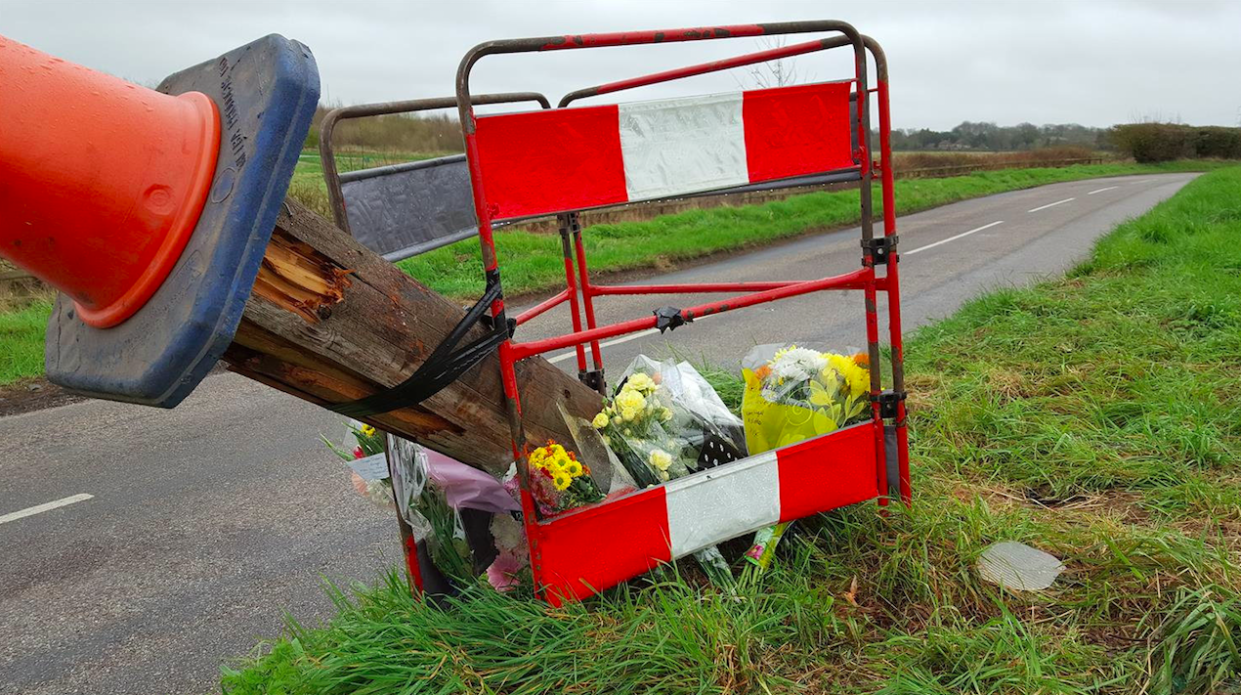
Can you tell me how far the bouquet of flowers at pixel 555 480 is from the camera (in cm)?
216

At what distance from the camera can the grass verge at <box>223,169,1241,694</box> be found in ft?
6.81

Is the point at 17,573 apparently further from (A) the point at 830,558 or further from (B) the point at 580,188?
(A) the point at 830,558

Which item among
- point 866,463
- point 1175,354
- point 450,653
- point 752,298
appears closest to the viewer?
point 450,653

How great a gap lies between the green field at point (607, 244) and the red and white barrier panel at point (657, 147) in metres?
6.65

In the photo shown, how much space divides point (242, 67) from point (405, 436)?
95 cm

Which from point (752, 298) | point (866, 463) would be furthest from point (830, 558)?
point (752, 298)

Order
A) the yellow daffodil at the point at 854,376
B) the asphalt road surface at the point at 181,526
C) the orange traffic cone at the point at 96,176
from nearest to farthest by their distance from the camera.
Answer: the orange traffic cone at the point at 96,176
the yellow daffodil at the point at 854,376
the asphalt road surface at the point at 181,526

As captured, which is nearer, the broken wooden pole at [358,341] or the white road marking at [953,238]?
the broken wooden pole at [358,341]

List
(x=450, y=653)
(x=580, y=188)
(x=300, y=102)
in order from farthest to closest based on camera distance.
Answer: (x=580, y=188) < (x=450, y=653) < (x=300, y=102)

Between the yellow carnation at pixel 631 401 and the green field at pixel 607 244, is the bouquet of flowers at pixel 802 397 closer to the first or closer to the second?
the yellow carnation at pixel 631 401

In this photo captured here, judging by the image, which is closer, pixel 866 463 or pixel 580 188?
pixel 580 188

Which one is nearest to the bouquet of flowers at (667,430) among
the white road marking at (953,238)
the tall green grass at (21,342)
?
the tall green grass at (21,342)

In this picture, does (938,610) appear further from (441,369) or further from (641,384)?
(441,369)

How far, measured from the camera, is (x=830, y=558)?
103 inches
